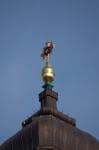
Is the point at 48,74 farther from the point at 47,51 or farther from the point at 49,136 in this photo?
the point at 49,136

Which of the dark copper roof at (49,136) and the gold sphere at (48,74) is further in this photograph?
the gold sphere at (48,74)

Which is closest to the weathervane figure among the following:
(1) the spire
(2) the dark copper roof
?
(1) the spire

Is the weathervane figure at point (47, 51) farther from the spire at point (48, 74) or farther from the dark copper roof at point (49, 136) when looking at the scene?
the dark copper roof at point (49, 136)

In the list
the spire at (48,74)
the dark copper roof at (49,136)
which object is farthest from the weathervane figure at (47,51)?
the dark copper roof at (49,136)

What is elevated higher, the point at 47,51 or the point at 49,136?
the point at 47,51

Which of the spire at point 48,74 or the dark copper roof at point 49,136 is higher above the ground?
the spire at point 48,74

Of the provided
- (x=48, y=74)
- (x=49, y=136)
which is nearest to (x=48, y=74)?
(x=48, y=74)

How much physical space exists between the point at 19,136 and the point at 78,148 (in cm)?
603

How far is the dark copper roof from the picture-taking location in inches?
2943

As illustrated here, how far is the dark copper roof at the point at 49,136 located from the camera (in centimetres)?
7475

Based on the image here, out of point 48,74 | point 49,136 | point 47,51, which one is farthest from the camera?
point 47,51

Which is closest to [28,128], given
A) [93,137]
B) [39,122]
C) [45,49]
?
[39,122]

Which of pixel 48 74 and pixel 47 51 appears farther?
pixel 47 51

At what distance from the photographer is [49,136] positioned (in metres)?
75.2
